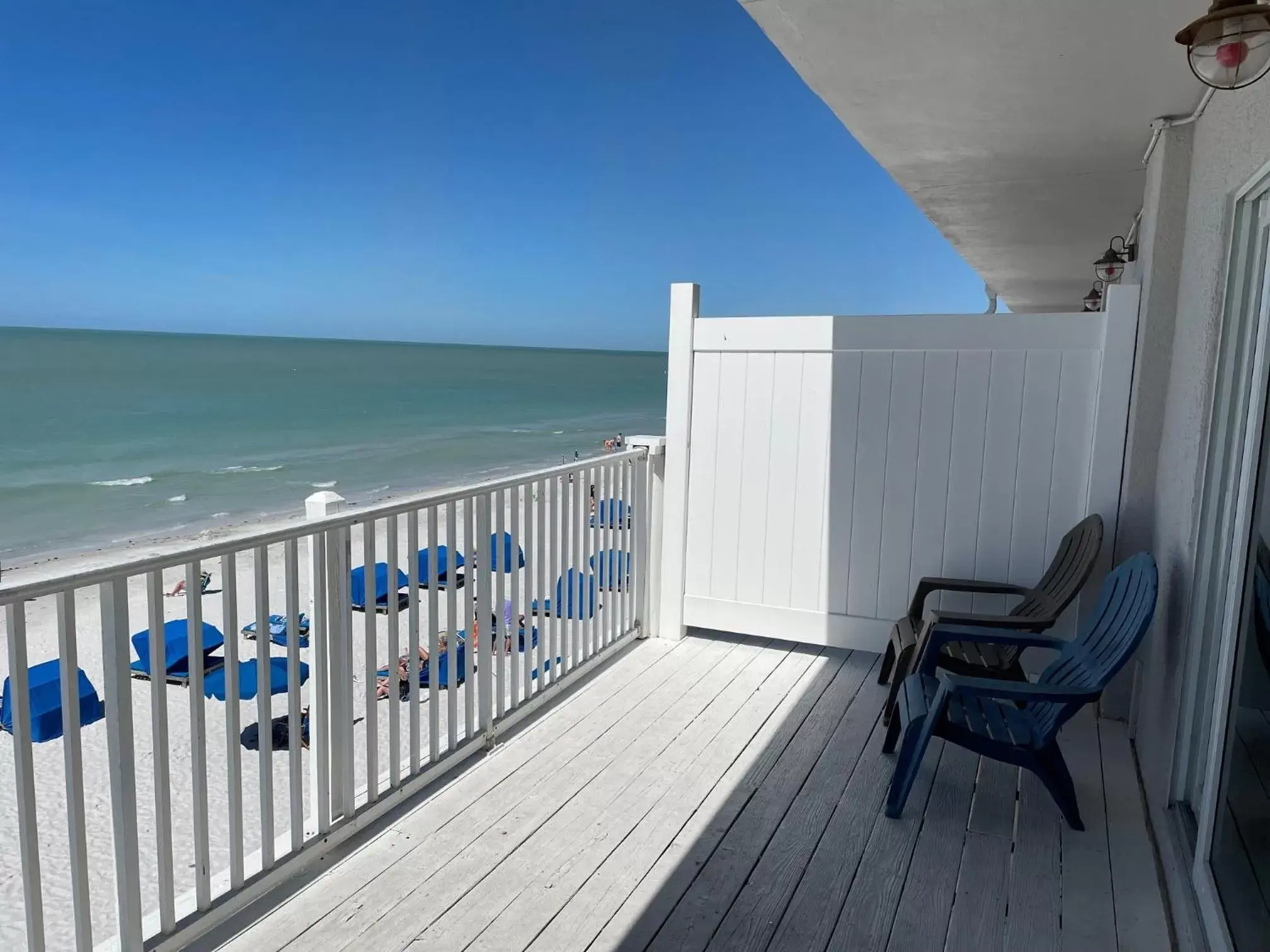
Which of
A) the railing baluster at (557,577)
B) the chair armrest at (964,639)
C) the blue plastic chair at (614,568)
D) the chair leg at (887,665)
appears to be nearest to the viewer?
Answer: the chair armrest at (964,639)

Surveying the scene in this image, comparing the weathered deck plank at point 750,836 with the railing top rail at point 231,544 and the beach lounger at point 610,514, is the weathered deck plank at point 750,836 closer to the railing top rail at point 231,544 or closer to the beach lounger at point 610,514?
the beach lounger at point 610,514

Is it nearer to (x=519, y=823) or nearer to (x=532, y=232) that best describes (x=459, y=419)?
(x=532, y=232)

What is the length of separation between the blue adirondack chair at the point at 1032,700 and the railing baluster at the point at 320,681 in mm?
1581

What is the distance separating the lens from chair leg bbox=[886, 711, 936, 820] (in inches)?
96.0

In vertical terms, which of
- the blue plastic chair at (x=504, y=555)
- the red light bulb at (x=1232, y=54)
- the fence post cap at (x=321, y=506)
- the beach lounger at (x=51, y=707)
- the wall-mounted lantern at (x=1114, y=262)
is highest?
the wall-mounted lantern at (x=1114, y=262)

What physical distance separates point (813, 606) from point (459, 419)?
29.1 m

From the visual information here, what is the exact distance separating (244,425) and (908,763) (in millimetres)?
28732

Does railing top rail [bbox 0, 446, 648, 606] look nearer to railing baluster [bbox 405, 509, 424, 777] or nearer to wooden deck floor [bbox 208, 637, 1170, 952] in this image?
railing baluster [bbox 405, 509, 424, 777]

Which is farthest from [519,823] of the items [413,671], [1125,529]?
[1125,529]

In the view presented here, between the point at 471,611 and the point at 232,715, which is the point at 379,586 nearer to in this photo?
the point at 471,611

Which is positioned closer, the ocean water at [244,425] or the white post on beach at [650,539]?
the white post on beach at [650,539]

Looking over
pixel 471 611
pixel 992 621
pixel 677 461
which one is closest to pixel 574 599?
pixel 471 611

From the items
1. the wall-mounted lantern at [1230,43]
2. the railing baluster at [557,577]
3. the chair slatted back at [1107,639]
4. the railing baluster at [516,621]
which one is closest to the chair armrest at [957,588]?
the chair slatted back at [1107,639]

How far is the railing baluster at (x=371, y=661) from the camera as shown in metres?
2.32
